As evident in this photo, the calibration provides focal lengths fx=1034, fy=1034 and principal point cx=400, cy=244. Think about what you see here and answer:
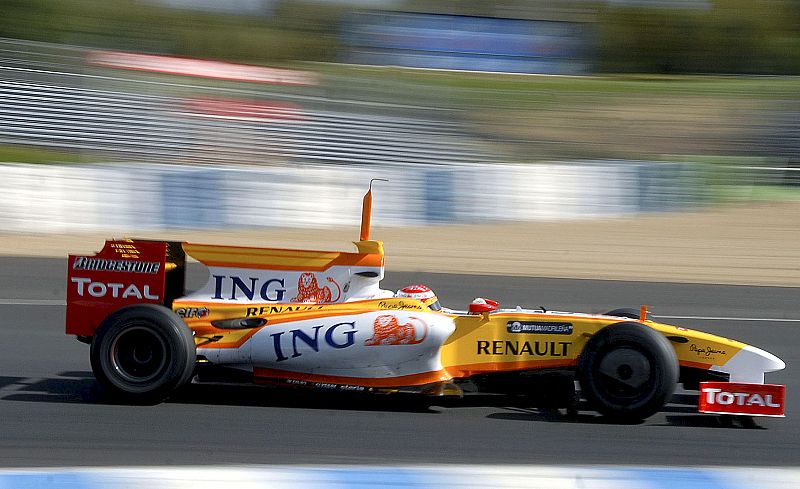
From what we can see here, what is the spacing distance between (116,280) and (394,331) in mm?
1586

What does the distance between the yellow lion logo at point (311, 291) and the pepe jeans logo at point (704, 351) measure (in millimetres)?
1890

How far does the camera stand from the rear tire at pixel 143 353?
5332 mm

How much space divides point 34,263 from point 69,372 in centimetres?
544

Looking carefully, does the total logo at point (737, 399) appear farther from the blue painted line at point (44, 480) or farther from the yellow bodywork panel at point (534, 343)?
the blue painted line at point (44, 480)

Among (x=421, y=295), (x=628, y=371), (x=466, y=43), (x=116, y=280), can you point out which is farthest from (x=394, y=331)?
(x=466, y=43)

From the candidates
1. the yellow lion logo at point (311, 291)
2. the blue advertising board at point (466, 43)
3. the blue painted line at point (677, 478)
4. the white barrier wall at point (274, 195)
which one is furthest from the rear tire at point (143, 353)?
the blue advertising board at point (466, 43)

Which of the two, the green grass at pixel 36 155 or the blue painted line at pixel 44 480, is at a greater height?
the green grass at pixel 36 155

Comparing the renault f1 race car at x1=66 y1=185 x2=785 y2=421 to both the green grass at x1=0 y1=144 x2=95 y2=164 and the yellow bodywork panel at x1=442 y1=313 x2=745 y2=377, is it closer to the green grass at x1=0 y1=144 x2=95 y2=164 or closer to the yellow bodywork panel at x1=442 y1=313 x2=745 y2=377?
the yellow bodywork panel at x1=442 y1=313 x2=745 y2=377

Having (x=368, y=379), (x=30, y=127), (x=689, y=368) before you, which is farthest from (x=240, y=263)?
(x=30, y=127)

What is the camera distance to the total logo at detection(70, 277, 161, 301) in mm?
5680

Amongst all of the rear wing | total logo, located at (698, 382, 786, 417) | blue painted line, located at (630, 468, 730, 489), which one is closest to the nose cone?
total logo, located at (698, 382, 786, 417)

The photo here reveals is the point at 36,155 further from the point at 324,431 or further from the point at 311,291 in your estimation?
the point at 324,431

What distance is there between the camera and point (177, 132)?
19094mm

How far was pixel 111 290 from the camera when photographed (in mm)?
5699
